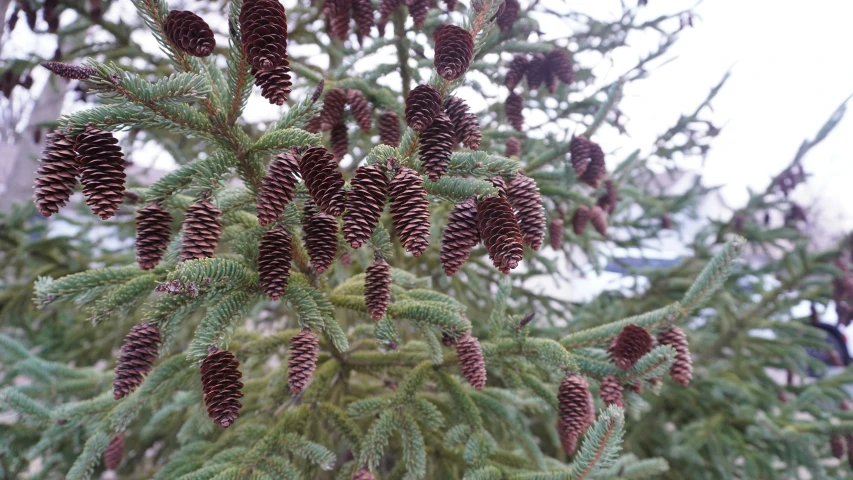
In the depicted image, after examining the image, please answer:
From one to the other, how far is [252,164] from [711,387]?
4.02m

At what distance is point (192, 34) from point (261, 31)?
0.55ft

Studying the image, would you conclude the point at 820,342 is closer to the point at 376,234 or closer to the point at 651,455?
the point at 651,455

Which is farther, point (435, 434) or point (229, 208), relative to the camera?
point (435, 434)

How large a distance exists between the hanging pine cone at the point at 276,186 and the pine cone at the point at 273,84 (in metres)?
0.13

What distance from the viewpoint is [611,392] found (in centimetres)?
162

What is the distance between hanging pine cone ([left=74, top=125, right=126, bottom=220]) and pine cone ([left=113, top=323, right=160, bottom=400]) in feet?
1.31

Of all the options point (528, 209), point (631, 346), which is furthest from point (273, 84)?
point (631, 346)

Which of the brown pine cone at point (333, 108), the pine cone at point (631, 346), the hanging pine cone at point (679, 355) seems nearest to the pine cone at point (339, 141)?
the brown pine cone at point (333, 108)

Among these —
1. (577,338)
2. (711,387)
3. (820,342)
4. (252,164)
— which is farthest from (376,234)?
(820,342)

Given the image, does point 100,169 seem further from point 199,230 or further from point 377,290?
point 377,290

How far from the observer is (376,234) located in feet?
4.72

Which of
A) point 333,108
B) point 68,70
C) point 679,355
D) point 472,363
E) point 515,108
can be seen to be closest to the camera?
point 68,70

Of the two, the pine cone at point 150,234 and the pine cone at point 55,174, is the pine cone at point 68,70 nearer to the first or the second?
the pine cone at point 55,174

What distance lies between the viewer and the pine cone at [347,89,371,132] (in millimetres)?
2039
